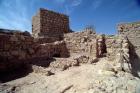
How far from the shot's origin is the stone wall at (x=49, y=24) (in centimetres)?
1351

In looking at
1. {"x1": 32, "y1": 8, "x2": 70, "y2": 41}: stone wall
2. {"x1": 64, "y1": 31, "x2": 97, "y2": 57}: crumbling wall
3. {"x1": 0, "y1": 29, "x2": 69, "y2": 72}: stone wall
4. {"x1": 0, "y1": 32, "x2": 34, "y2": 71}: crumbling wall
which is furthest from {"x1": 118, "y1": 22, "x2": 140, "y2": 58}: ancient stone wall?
{"x1": 0, "y1": 32, "x2": 34, "y2": 71}: crumbling wall

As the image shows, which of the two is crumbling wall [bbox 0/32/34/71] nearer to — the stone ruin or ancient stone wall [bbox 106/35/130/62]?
the stone ruin

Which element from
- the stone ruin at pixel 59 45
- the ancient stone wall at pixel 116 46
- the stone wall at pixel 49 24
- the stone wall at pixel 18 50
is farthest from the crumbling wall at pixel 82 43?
the stone wall at pixel 18 50

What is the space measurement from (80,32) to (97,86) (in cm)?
724

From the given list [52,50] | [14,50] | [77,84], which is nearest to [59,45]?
[52,50]

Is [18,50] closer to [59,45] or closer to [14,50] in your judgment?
[14,50]

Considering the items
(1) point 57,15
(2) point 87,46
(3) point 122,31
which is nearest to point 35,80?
(2) point 87,46

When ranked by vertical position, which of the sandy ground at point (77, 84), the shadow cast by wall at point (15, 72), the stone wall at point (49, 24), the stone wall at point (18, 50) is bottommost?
the sandy ground at point (77, 84)

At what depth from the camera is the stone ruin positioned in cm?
787

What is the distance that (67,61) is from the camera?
8133mm

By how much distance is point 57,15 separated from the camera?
14.6 meters

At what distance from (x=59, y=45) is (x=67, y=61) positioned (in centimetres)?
356

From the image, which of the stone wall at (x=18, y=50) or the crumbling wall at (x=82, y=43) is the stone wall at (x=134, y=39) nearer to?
the crumbling wall at (x=82, y=43)

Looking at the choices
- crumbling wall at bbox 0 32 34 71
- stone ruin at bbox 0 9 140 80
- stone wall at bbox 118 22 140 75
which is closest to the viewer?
crumbling wall at bbox 0 32 34 71
